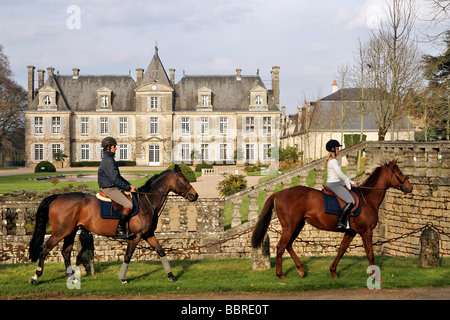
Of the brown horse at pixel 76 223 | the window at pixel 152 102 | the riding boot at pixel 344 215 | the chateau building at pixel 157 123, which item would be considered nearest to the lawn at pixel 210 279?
the brown horse at pixel 76 223

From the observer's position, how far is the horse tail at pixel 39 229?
7020 millimetres

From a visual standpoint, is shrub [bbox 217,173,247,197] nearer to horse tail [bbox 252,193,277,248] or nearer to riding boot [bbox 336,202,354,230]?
horse tail [bbox 252,193,277,248]

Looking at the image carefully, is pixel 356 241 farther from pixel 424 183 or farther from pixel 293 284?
pixel 293 284

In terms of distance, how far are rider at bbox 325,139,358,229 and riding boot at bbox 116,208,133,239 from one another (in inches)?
132

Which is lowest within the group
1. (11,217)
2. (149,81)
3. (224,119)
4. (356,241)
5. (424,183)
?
(356,241)

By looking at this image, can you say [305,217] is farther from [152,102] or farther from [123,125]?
[123,125]

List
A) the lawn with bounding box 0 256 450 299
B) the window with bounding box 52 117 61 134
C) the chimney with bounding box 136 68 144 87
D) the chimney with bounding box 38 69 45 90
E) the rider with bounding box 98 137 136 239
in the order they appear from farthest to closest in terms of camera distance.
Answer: the chimney with bounding box 38 69 45 90
the chimney with bounding box 136 68 144 87
the window with bounding box 52 117 61 134
the rider with bounding box 98 137 136 239
the lawn with bounding box 0 256 450 299

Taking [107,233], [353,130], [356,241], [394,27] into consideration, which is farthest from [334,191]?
[353,130]

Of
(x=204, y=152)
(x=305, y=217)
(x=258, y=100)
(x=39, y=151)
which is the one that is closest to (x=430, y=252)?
(x=305, y=217)

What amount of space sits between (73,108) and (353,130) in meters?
31.3

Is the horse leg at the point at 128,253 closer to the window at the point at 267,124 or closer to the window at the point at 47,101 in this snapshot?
the window at the point at 267,124

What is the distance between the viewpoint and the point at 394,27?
1962 centimetres

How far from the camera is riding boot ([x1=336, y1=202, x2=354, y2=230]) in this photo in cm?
717

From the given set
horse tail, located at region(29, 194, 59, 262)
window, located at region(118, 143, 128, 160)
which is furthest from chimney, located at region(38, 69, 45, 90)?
horse tail, located at region(29, 194, 59, 262)
